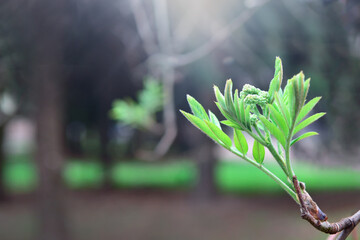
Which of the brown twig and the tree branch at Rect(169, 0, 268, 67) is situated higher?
the tree branch at Rect(169, 0, 268, 67)

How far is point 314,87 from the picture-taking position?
5.97 metres

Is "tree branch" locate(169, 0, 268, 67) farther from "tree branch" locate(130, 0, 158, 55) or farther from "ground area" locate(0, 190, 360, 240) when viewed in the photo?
"ground area" locate(0, 190, 360, 240)

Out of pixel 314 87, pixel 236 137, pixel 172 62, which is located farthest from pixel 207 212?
pixel 236 137

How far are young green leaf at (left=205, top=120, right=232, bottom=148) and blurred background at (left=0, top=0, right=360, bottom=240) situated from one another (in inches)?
55.2

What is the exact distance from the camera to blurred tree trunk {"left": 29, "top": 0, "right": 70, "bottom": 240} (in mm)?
7102

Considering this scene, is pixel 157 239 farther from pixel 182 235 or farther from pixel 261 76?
pixel 261 76

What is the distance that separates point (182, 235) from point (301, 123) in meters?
8.65

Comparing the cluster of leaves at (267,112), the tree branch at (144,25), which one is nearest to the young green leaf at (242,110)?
the cluster of leaves at (267,112)

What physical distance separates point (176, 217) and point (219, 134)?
10.1 meters

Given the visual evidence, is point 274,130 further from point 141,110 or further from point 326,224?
point 141,110

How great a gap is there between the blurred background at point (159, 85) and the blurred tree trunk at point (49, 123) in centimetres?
2

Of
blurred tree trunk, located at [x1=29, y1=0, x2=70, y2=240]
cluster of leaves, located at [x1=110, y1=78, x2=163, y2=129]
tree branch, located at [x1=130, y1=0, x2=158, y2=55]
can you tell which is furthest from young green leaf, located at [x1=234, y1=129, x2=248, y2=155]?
blurred tree trunk, located at [x1=29, y1=0, x2=70, y2=240]

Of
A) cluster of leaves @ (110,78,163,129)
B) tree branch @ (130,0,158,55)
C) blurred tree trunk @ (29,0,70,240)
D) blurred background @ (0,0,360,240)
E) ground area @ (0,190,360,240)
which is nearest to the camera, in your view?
cluster of leaves @ (110,78,163,129)

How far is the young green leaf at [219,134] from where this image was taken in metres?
0.43
